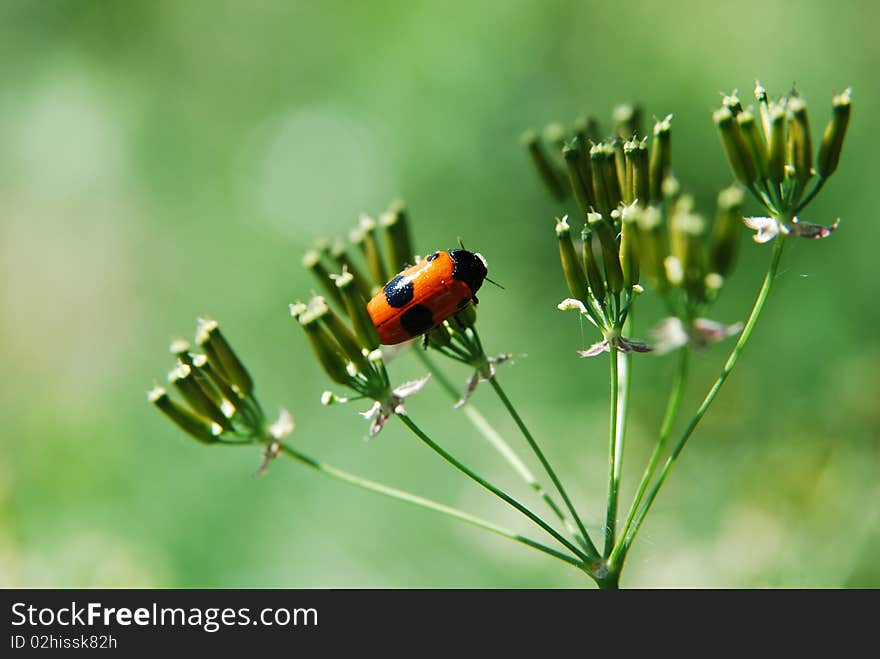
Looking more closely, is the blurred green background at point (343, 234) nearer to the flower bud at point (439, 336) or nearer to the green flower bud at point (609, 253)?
the flower bud at point (439, 336)

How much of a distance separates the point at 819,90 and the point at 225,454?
9.90m

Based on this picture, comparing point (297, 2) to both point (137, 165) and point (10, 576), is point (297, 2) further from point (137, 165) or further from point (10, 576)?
point (10, 576)

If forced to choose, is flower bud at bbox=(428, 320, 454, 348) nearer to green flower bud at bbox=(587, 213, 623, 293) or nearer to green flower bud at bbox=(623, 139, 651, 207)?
green flower bud at bbox=(587, 213, 623, 293)

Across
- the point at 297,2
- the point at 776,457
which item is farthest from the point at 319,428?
the point at 297,2

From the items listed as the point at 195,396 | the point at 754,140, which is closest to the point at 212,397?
the point at 195,396

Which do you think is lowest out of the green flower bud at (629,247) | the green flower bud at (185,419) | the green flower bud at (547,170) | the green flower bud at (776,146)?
the green flower bud at (185,419)

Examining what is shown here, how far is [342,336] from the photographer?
4.89m

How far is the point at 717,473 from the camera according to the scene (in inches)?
341

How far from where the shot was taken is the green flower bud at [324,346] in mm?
4809

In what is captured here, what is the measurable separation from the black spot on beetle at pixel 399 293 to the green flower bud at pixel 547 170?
5.00ft

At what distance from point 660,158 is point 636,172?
26 cm

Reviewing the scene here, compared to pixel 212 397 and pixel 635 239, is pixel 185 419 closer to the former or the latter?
pixel 212 397

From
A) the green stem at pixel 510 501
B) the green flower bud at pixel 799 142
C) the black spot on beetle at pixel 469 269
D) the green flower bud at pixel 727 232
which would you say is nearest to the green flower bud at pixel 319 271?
the black spot on beetle at pixel 469 269

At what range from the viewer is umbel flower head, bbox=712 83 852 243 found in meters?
4.56
